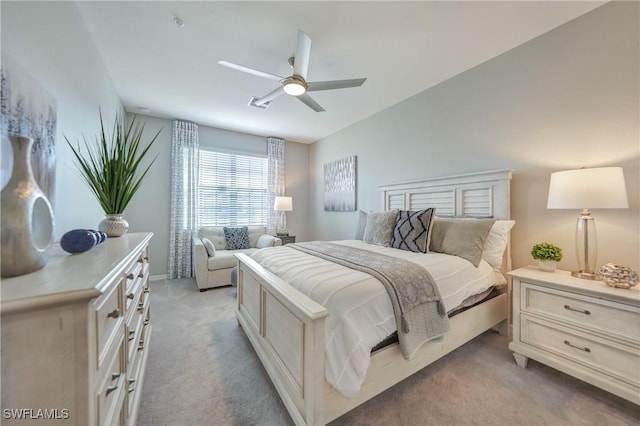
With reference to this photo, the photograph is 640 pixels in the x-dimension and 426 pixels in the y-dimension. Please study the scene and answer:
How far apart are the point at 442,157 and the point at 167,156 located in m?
4.37

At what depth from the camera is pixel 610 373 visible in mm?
1486

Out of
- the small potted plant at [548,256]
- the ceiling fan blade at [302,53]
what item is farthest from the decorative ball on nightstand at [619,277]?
the ceiling fan blade at [302,53]

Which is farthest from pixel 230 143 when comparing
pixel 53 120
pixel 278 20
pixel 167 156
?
pixel 53 120

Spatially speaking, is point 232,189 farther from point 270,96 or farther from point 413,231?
point 413,231

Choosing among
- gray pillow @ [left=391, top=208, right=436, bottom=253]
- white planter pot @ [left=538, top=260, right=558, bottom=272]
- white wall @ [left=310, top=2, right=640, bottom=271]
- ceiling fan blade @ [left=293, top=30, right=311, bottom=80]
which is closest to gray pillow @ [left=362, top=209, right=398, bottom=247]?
gray pillow @ [left=391, top=208, right=436, bottom=253]

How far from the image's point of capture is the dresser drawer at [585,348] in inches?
56.3

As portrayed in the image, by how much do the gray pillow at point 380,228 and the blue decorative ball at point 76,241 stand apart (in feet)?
7.90

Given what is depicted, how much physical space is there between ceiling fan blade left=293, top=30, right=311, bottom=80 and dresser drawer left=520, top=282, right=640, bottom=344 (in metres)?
2.48

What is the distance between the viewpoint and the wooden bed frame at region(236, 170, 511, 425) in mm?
1201

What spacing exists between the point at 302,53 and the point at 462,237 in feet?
A: 6.89

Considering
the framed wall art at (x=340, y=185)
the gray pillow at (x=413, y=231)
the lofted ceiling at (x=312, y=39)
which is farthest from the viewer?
the framed wall art at (x=340, y=185)

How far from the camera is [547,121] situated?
86.0 inches

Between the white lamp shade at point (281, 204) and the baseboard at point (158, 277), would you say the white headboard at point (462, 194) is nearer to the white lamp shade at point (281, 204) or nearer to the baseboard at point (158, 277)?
the white lamp shade at point (281, 204)

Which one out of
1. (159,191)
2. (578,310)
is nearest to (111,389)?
(578,310)
